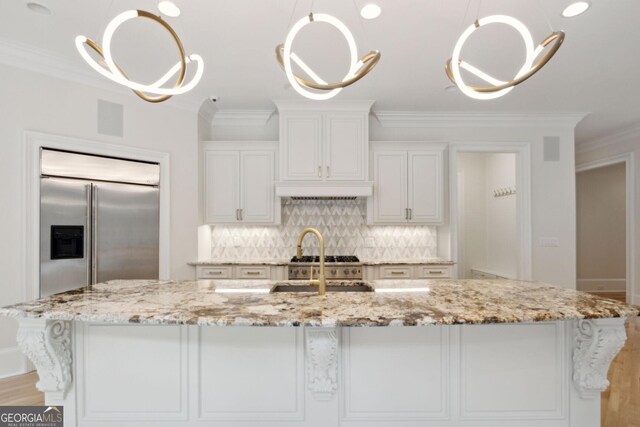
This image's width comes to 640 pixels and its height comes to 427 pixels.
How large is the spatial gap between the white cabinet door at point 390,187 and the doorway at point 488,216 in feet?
4.45

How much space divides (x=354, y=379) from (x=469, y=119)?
3882 millimetres

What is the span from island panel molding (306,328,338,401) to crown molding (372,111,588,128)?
3.44 metres

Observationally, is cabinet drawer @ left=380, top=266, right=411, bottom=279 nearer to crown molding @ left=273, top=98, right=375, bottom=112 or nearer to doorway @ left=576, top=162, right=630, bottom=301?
crown molding @ left=273, top=98, right=375, bottom=112

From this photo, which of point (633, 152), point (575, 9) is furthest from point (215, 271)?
point (633, 152)

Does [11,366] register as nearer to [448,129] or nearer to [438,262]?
[438,262]

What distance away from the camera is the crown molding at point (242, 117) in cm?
436

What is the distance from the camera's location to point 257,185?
4141 mm

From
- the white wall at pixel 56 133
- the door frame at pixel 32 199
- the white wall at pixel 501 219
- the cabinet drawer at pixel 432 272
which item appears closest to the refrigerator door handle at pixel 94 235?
the door frame at pixel 32 199

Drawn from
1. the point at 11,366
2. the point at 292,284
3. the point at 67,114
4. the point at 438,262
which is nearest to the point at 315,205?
the point at 438,262

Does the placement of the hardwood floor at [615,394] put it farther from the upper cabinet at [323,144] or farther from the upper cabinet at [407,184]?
the upper cabinet at [323,144]

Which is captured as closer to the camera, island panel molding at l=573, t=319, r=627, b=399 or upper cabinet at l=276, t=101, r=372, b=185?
island panel molding at l=573, t=319, r=627, b=399

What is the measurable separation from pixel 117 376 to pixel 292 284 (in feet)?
3.48

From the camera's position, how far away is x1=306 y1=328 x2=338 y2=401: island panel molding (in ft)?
5.17

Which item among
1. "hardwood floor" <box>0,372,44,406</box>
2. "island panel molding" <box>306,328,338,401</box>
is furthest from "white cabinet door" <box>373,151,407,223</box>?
"hardwood floor" <box>0,372,44,406</box>
